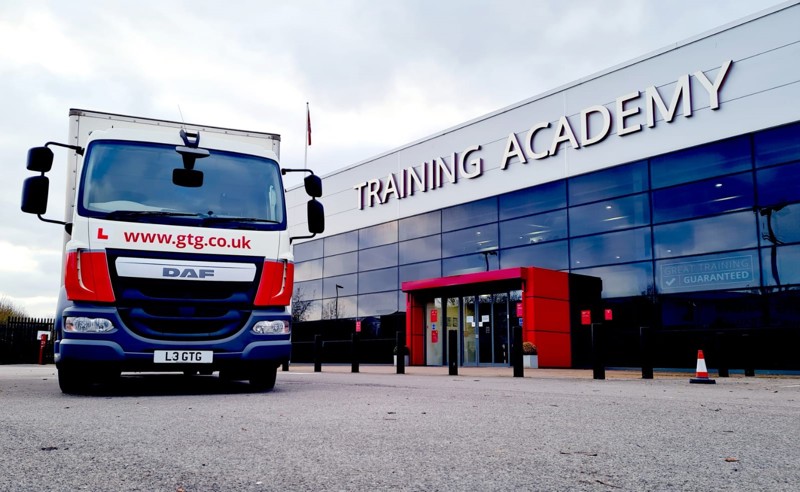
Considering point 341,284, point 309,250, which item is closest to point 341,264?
point 341,284

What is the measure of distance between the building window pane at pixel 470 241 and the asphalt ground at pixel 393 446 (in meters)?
19.1

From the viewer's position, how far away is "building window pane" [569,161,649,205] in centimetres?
2118

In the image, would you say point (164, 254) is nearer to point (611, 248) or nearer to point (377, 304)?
point (611, 248)

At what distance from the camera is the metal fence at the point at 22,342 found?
32094 mm

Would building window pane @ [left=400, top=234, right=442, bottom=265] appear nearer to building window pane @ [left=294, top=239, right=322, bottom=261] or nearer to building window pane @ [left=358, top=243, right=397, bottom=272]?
building window pane @ [left=358, top=243, right=397, bottom=272]

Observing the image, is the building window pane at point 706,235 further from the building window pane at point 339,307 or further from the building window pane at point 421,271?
the building window pane at point 339,307

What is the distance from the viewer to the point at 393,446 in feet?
12.3

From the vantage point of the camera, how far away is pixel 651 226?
68.3 ft

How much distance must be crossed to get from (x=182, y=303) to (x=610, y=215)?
17.2 meters

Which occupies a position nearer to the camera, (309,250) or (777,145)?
(777,145)

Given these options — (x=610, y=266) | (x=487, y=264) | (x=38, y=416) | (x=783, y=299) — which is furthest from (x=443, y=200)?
(x=38, y=416)

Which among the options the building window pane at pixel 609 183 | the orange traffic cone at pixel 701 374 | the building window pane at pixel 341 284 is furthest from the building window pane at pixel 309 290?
the orange traffic cone at pixel 701 374

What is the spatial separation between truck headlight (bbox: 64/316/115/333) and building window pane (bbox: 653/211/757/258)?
17.1 m

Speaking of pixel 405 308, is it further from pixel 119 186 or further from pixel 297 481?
pixel 297 481
